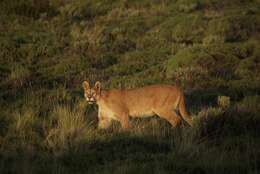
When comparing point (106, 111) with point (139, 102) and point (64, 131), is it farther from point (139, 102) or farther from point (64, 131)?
point (64, 131)

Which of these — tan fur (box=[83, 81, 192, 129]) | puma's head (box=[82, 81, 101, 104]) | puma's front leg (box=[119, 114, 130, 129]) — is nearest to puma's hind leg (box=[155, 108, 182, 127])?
tan fur (box=[83, 81, 192, 129])

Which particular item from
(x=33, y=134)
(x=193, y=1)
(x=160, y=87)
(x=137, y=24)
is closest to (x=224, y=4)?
(x=193, y=1)

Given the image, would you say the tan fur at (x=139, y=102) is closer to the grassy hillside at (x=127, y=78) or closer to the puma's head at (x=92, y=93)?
the puma's head at (x=92, y=93)

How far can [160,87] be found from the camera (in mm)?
11055

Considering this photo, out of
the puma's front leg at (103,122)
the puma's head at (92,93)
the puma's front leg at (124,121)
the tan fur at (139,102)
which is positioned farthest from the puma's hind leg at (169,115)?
the puma's head at (92,93)

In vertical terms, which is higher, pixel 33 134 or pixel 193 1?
pixel 193 1

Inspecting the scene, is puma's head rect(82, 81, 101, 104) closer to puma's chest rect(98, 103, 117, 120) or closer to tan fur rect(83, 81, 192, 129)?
tan fur rect(83, 81, 192, 129)

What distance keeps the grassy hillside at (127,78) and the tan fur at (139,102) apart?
266 mm

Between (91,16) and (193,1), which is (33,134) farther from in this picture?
(193,1)

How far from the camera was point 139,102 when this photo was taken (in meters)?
11.1

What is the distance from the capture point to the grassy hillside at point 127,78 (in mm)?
7906

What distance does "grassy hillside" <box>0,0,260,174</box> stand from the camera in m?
7.91

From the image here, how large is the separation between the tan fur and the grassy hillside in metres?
0.27

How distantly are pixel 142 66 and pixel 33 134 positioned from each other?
9822 mm
